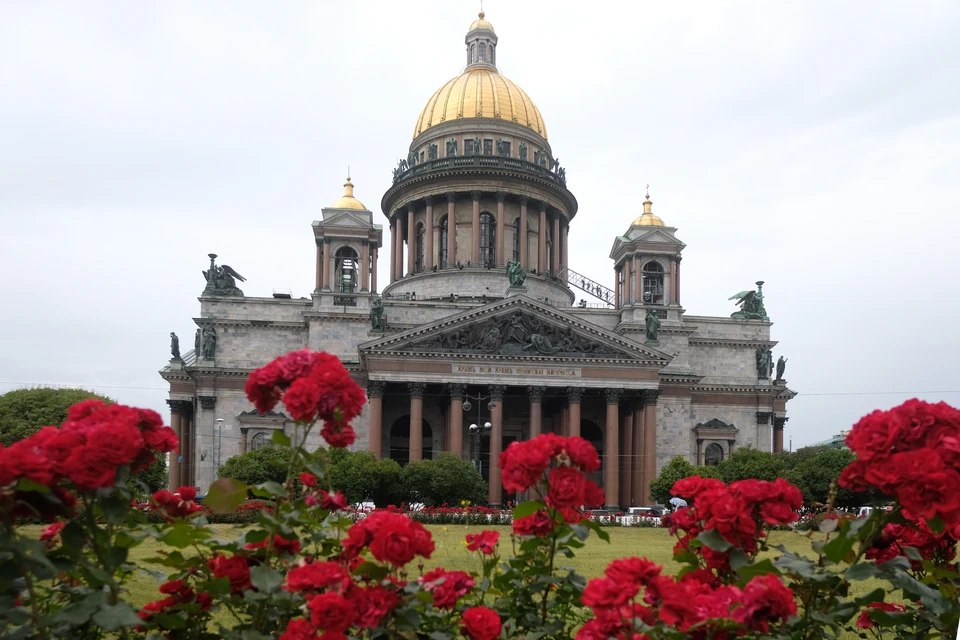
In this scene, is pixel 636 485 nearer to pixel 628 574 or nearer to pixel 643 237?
pixel 643 237

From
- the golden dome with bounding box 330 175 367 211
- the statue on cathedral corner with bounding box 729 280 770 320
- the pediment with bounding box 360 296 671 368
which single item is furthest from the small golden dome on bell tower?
the statue on cathedral corner with bounding box 729 280 770 320

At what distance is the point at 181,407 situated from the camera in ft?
191

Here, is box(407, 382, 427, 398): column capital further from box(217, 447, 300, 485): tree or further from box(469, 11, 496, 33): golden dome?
box(469, 11, 496, 33): golden dome

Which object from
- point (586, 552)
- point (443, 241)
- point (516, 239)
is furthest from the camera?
point (443, 241)

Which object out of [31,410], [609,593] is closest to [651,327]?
[31,410]

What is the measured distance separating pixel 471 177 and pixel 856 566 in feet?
203

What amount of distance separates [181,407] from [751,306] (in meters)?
40.1

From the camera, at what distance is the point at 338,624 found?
4.81 metres

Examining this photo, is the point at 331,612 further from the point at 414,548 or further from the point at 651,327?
the point at 651,327

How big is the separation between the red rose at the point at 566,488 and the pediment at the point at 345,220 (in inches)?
2045

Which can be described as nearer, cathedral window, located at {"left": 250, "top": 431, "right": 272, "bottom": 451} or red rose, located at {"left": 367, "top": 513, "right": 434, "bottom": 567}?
red rose, located at {"left": 367, "top": 513, "right": 434, "bottom": 567}

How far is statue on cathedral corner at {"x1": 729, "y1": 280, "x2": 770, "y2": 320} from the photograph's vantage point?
6009cm

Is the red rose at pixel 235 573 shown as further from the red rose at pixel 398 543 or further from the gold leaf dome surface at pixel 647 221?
the gold leaf dome surface at pixel 647 221

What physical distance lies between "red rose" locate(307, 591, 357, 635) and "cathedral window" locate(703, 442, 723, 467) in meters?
54.3
